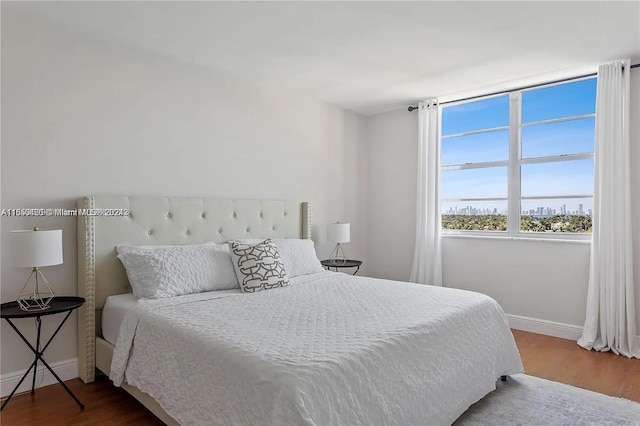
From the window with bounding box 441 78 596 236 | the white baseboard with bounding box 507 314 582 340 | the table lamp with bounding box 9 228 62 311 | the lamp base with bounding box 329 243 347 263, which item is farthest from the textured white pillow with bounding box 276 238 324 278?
the white baseboard with bounding box 507 314 582 340

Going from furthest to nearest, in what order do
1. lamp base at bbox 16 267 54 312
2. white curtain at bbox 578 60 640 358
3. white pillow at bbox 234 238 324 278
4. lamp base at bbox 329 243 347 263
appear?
lamp base at bbox 329 243 347 263 < white pillow at bbox 234 238 324 278 < white curtain at bbox 578 60 640 358 < lamp base at bbox 16 267 54 312

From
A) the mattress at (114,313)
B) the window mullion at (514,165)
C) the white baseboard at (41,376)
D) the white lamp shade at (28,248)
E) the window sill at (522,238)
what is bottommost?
the white baseboard at (41,376)

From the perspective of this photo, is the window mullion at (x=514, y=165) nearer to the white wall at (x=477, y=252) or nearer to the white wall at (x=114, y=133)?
the white wall at (x=477, y=252)

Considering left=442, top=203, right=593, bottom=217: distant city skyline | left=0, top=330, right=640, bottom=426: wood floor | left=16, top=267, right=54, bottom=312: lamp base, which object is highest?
left=442, top=203, right=593, bottom=217: distant city skyline

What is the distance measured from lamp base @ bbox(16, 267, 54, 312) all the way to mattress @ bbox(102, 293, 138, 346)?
0.34m

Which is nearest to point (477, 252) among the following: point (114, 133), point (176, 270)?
point (176, 270)

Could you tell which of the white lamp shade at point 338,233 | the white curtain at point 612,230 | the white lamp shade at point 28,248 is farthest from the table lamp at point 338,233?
the white lamp shade at point 28,248

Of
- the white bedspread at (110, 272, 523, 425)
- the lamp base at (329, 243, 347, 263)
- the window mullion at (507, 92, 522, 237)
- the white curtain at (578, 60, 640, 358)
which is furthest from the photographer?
the lamp base at (329, 243, 347, 263)

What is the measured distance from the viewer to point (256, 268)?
113 inches

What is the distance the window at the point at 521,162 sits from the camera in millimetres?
3611

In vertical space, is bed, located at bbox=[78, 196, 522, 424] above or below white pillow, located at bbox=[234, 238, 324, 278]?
below

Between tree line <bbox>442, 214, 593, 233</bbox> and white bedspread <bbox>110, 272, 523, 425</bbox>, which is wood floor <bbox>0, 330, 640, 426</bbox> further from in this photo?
tree line <bbox>442, 214, 593, 233</bbox>

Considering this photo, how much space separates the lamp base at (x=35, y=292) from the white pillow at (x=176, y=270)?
48cm

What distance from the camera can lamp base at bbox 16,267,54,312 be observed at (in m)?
2.36
